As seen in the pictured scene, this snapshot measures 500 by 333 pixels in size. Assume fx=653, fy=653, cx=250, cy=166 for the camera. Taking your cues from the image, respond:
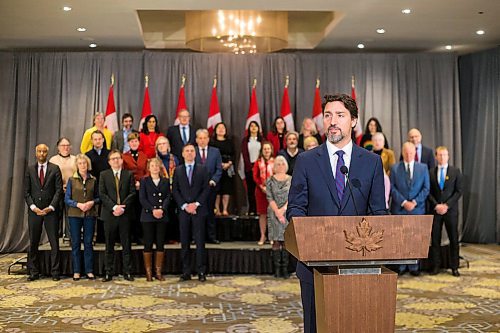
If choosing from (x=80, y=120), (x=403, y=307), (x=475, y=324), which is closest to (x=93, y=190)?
(x=80, y=120)

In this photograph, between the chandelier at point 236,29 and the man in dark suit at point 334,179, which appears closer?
the man in dark suit at point 334,179

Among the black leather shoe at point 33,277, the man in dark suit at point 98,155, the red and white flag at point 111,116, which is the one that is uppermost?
the red and white flag at point 111,116

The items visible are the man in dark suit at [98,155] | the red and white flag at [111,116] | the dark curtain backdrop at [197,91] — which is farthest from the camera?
the dark curtain backdrop at [197,91]

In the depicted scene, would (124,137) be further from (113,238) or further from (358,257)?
(358,257)

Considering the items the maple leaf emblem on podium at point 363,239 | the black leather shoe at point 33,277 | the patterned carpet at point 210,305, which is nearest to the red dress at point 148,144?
the patterned carpet at point 210,305

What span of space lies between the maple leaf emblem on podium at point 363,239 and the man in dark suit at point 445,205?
630 cm

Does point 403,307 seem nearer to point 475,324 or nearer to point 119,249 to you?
point 475,324

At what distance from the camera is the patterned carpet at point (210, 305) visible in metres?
5.71

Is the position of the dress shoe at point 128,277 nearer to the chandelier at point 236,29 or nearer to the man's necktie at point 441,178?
the chandelier at point 236,29

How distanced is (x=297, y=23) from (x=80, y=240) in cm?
541

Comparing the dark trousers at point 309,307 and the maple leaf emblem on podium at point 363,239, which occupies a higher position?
the maple leaf emblem on podium at point 363,239

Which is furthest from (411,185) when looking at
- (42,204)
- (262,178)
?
(42,204)

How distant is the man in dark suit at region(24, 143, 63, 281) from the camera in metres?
8.37

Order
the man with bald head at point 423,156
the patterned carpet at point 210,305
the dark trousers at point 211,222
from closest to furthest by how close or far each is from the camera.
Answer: the patterned carpet at point 210,305 → the dark trousers at point 211,222 → the man with bald head at point 423,156
